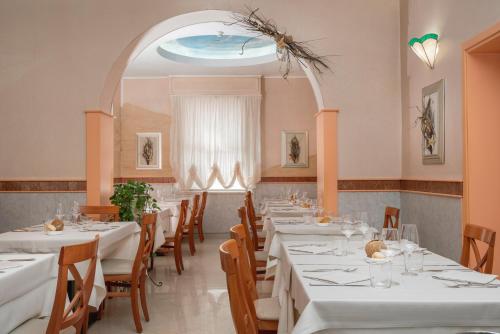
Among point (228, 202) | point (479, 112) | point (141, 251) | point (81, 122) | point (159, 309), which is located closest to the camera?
point (141, 251)

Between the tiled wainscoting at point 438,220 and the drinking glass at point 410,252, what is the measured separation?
256 cm

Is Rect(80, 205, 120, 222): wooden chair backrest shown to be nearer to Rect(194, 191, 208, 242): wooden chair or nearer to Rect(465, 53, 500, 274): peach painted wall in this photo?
Rect(465, 53, 500, 274): peach painted wall

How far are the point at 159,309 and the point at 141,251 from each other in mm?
1004

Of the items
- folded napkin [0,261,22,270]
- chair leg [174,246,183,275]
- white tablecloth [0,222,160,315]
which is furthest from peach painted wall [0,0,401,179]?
folded napkin [0,261,22,270]

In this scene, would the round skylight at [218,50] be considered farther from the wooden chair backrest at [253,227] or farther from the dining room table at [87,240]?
the dining room table at [87,240]

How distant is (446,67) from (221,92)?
6793mm

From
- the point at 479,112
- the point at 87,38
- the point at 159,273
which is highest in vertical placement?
the point at 87,38

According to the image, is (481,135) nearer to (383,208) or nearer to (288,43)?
(383,208)

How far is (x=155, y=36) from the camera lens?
Result: 24.6 feet

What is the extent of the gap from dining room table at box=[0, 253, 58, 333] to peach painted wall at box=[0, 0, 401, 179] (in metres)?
3.84

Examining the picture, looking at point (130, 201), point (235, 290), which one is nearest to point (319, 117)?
point (130, 201)

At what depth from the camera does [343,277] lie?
2.60 metres

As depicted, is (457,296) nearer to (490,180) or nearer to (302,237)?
(302,237)

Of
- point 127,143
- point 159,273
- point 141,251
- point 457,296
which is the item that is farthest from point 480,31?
point 127,143
